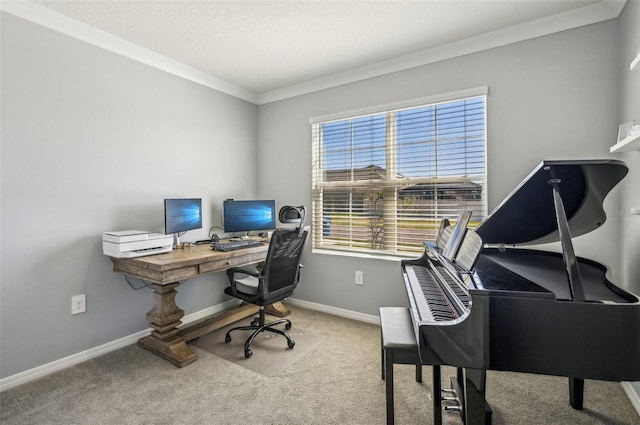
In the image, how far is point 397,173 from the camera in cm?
298

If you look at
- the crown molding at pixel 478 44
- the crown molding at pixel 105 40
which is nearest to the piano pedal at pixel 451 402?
the crown molding at pixel 478 44

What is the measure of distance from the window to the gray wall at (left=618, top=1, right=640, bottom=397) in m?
0.81

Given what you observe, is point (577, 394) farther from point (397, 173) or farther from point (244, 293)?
point (244, 293)

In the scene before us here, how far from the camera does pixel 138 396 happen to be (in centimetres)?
190

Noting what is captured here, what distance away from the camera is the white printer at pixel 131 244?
7.32 ft

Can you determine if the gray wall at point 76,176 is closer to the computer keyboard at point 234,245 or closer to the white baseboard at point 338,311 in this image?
the computer keyboard at point 234,245

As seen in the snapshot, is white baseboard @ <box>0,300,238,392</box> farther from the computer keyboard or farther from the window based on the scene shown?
the window

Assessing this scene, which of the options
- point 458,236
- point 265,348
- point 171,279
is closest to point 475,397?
point 458,236

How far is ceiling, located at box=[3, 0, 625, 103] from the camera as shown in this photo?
2086 millimetres

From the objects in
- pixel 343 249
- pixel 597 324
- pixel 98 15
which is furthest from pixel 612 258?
pixel 98 15

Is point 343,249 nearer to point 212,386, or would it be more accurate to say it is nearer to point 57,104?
point 212,386

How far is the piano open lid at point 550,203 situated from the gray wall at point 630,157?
0.49 m

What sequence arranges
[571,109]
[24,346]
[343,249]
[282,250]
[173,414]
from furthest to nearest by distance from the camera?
[343,249]
[282,250]
[571,109]
[24,346]
[173,414]

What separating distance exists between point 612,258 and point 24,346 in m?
4.00
